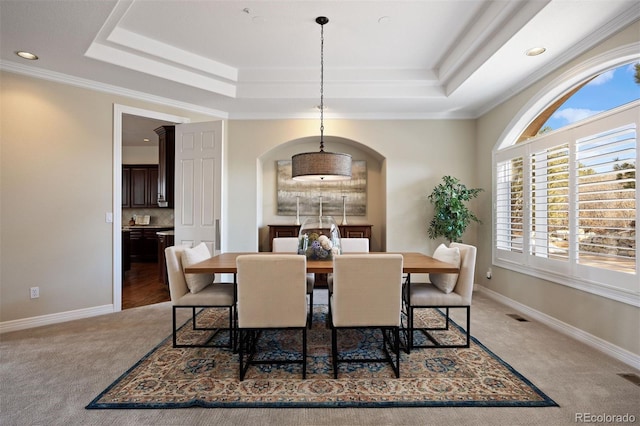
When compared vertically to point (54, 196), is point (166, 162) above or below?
above

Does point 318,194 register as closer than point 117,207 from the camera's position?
No

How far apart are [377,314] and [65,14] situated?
3327 mm

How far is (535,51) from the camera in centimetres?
293

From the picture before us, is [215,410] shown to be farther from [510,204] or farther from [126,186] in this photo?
[126,186]

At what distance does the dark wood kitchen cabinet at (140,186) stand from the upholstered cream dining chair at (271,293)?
630cm

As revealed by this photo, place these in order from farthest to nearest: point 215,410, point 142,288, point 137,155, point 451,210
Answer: point 137,155 → point 142,288 → point 451,210 → point 215,410

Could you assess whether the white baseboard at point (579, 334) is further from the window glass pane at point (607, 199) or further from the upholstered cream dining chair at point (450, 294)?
the upholstered cream dining chair at point (450, 294)

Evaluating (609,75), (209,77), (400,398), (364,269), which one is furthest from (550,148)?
(209,77)

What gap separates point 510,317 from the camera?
3.54 meters

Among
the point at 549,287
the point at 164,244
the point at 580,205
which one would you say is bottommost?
the point at 549,287

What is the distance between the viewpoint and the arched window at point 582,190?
2.48 metres

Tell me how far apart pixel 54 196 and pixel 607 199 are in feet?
17.6

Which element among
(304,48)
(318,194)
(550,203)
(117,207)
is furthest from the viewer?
(318,194)

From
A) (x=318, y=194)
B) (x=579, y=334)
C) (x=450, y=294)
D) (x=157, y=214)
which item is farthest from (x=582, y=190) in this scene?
(x=157, y=214)
